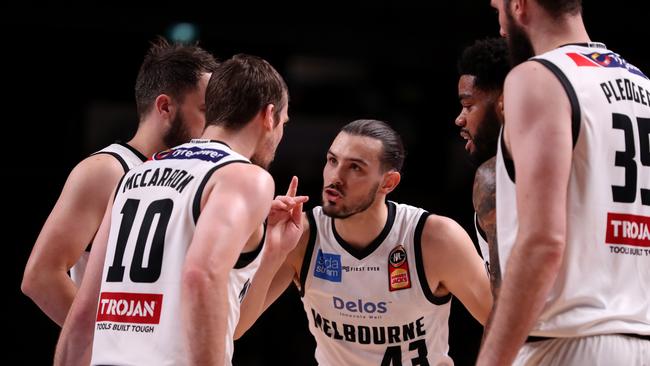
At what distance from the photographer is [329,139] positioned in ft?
37.5

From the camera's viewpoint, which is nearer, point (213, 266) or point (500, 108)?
point (213, 266)

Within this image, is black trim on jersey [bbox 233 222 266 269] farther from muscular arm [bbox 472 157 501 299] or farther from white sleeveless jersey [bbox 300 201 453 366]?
white sleeveless jersey [bbox 300 201 453 366]

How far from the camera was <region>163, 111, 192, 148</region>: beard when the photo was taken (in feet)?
13.0

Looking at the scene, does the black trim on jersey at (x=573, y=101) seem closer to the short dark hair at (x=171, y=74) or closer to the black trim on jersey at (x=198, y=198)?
the black trim on jersey at (x=198, y=198)

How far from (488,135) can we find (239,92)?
128cm

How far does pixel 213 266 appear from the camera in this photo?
8.98 ft

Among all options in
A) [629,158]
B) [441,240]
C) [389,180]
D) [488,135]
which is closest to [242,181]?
[629,158]

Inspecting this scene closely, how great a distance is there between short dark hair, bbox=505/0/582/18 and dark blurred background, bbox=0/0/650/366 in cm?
654

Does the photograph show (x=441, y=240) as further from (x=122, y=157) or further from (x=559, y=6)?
(x=559, y=6)

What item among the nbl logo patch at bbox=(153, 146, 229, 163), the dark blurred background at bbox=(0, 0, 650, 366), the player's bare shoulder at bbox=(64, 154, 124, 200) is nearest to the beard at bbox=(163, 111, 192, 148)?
the player's bare shoulder at bbox=(64, 154, 124, 200)

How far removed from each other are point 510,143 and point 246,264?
3.98ft

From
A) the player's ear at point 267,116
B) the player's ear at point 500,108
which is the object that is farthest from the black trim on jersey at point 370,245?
the player's ear at point 267,116

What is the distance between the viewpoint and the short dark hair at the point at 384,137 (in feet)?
15.4

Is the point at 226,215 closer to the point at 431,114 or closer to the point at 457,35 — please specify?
the point at 457,35
